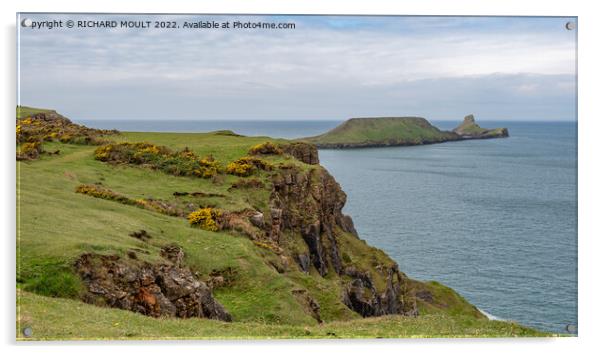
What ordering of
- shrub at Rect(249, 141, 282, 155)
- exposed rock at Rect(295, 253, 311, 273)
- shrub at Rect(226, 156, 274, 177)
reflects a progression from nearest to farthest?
exposed rock at Rect(295, 253, 311, 273), shrub at Rect(226, 156, 274, 177), shrub at Rect(249, 141, 282, 155)

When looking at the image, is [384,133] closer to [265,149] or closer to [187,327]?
[265,149]

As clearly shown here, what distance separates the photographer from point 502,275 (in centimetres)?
5738

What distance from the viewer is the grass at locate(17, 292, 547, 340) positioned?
20.9m

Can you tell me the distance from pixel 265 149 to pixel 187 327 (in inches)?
1246

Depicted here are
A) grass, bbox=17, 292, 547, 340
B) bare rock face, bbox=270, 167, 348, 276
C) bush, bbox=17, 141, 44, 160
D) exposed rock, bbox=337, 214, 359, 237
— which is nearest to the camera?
grass, bbox=17, 292, 547, 340

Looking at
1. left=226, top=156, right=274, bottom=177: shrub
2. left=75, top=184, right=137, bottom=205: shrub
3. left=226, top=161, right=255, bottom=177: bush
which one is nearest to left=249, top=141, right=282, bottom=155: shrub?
left=226, top=156, right=274, bottom=177: shrub

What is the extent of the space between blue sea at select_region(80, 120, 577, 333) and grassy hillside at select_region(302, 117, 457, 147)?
2866 mm

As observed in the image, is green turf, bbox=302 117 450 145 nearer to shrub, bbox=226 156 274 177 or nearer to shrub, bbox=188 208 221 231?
shrub, bbox=226 156 274 177

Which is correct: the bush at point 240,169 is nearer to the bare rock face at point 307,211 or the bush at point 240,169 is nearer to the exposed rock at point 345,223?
the bare rock face at point 307,211

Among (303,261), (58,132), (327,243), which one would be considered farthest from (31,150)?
(327,243)

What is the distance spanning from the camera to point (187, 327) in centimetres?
2234

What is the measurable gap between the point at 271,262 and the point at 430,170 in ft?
115

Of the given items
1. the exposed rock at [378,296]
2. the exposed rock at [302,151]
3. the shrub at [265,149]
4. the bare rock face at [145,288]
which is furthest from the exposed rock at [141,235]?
the exposed rock at [302,151]

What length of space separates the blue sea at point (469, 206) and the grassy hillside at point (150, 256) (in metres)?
5.70
